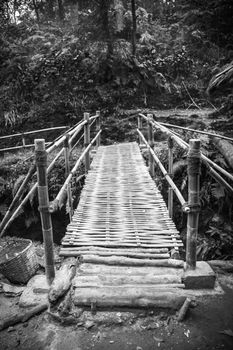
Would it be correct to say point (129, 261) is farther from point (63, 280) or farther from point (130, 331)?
point (130, 331)

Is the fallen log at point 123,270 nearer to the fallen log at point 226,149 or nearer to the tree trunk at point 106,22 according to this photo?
the fallen log at point 226,149

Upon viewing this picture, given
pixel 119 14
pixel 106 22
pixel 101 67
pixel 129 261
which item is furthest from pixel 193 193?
pixel 119 14

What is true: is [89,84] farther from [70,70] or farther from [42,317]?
[42,317]

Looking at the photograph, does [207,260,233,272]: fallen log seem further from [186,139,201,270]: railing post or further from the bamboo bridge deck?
[186,139,201,270]: railing post

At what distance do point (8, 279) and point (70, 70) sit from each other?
9.00 m

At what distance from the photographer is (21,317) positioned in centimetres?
229

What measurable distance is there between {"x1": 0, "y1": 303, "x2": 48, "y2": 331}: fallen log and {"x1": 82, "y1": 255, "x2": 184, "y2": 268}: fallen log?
66cm

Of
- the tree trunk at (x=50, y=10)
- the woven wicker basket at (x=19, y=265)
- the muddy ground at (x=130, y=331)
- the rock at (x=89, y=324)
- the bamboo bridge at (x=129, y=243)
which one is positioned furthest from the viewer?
the tree trunk at (x=50, y=10)

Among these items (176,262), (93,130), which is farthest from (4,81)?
(176,262)

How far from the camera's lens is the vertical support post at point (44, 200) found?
2.54m

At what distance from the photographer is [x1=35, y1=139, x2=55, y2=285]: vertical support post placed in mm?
2543

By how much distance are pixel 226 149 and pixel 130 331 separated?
4.54m

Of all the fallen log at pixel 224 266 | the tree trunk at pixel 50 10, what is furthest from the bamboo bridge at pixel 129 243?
Answer: the tree trunk at pixel 50 10

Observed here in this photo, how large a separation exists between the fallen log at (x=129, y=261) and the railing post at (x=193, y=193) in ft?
0.66
